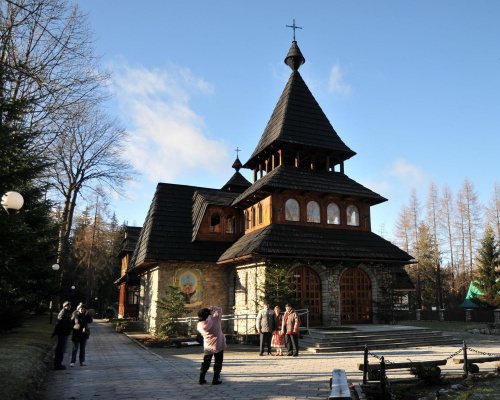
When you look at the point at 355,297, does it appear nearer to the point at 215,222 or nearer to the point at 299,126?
the point at 215,222

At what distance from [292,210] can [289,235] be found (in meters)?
1.77

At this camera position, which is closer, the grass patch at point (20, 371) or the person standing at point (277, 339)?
the grass patch at point (20, 371)

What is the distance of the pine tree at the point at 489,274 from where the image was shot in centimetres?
3142

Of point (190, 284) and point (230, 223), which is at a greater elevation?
point (230, 223)

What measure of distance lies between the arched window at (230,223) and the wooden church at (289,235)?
2.4 inches

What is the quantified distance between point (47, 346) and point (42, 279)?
8415mm

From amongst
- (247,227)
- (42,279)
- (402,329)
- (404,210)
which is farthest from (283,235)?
(404,210)

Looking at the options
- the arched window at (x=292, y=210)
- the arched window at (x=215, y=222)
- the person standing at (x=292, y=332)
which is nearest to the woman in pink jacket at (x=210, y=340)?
the person standing at (x=292, y=332)

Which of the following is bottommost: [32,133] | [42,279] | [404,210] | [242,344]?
[242,344]

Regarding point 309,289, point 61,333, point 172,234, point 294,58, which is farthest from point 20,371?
point 294,58

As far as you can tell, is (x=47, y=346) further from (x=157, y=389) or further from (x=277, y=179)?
(x=277, y=179)

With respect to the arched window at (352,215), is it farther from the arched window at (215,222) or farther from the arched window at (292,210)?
the arched window at (215,222)

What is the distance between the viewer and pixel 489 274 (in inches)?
1280

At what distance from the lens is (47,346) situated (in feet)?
43.7
